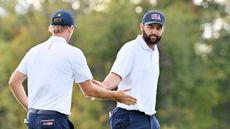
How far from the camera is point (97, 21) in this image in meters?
44.8

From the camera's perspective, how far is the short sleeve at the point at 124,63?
29.7ft

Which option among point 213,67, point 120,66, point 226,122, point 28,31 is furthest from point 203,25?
point 120,66

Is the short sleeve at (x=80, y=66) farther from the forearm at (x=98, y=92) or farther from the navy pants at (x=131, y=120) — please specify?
the navy pants at (x=131, y=120)

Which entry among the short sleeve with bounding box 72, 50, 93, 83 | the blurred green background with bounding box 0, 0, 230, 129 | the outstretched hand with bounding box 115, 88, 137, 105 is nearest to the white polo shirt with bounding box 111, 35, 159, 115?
the outstretched hand with bounding box 115, 88, 137, 105

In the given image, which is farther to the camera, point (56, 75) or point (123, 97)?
point (123, 97)

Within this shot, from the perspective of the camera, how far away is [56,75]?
8602 millimetres

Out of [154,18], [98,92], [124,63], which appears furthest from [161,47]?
[98,92]

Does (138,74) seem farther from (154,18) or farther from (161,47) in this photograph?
(161,47)

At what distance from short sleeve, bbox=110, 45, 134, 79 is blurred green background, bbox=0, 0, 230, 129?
100 feet

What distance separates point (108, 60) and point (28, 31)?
4384mm

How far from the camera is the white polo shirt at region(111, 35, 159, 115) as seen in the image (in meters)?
9.10

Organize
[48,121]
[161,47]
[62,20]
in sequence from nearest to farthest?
[48,121]
[62,20]
[161,47]

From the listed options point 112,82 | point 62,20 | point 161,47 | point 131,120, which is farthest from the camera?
point 161,47

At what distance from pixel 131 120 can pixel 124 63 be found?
615 mm
